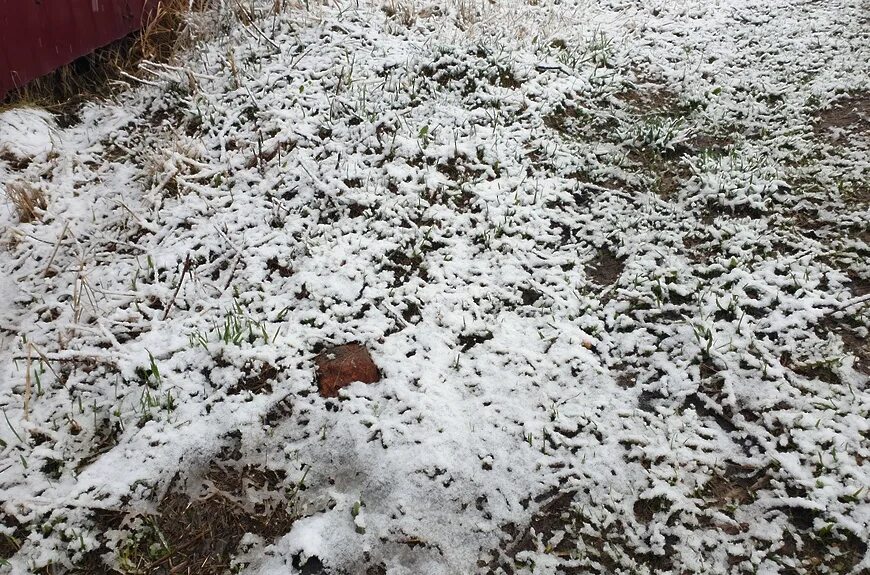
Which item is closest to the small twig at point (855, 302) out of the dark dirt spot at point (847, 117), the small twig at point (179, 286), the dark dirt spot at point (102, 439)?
the dark dirt spot at point (847, 117)

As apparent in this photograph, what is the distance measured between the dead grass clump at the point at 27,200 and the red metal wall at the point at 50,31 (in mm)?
1002

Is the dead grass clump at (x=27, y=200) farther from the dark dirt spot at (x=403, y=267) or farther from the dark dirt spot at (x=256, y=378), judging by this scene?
the dark dirt spot at (x=403, y=267)

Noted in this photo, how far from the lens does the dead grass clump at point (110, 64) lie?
429 cm

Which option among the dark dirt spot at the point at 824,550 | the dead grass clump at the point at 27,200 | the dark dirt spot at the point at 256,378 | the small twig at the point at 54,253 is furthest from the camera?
the dead grass clump at the point at 27,200

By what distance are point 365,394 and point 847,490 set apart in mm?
2210

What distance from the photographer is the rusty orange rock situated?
9.19 ft

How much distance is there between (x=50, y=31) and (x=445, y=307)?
387 centimetres

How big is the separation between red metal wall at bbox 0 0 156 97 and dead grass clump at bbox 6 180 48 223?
1.00 m

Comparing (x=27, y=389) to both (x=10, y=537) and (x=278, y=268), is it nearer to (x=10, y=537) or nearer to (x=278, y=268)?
(x=10, y=537)

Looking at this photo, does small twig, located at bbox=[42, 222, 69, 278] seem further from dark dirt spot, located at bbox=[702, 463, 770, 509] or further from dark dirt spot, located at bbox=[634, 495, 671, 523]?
dark dirt spot, located at bbox=[702, 463, 770, 509]

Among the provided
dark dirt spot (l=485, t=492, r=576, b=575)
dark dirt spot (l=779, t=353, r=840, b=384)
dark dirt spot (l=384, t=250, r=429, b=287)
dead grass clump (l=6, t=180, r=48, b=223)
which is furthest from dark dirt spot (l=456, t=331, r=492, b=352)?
dead grass clump (l=6, t=180, r=48, b=223)

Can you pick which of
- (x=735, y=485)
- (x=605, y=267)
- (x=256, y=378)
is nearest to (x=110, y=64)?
(x=256, y=378)

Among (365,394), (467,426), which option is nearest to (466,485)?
(467,426)

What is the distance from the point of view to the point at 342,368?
2.85 m
